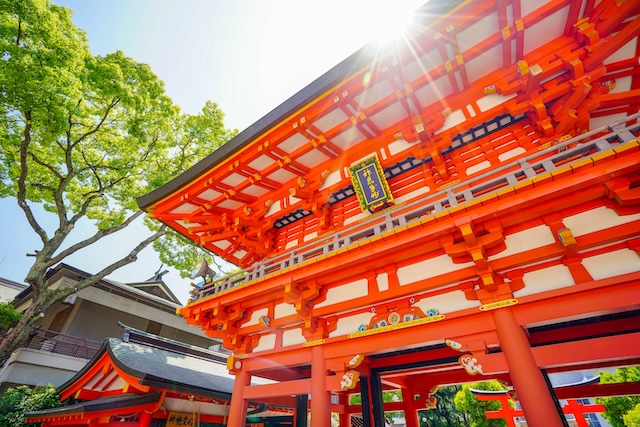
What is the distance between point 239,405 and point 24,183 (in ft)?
43.8

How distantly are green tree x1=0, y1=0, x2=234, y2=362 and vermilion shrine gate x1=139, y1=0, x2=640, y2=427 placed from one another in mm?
5764

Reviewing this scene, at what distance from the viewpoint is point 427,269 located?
5219mm

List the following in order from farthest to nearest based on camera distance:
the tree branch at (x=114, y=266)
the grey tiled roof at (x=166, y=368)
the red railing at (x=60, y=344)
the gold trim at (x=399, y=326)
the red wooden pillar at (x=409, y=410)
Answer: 1. the red railing at (x=60, y=344)
2. the tree branch at (x=114, y=266)
3. the red wooden pillar at (x=409, y=410)
4. the grey tiled roof at (x=166, y=368)
5. the gold trim at (x=399, y=326)

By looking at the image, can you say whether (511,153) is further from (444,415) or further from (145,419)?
(444,415)

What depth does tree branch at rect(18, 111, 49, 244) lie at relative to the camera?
1121 cm

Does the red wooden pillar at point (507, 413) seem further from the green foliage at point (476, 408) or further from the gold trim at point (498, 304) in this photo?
the gold trim at point (498, 304)

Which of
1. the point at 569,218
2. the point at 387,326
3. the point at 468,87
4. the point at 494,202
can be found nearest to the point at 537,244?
the point at 569,218

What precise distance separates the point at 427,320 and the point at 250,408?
6418 mm

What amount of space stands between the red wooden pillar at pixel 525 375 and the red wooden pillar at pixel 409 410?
200 inches

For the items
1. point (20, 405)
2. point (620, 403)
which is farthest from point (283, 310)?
point (620, 403)

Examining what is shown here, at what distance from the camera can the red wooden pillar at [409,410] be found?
7.85m

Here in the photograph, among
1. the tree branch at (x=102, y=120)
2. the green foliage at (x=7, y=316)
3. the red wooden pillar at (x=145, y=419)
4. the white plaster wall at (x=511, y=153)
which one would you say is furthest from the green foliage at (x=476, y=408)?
the tree branch at (x=102, y=120)

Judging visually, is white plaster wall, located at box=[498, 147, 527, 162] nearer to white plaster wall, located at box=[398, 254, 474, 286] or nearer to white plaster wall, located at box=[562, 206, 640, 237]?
white plaster wall, located at box=[562, 206, 640, 237]

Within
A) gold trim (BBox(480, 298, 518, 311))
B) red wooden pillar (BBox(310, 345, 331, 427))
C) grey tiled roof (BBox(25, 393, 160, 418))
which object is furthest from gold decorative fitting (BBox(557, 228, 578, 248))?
grey tiled roof (BBox(25, 393, 160, 418))
